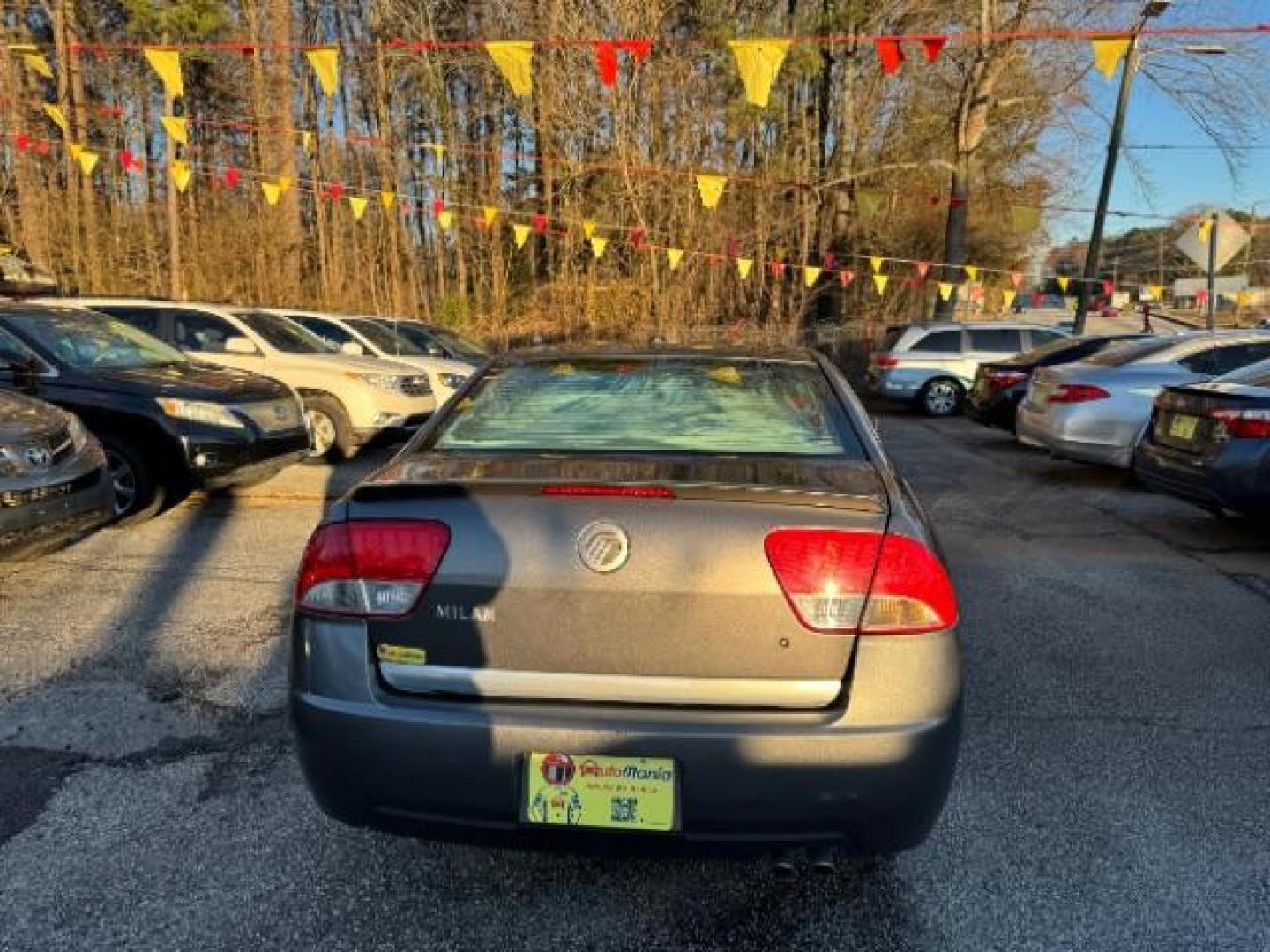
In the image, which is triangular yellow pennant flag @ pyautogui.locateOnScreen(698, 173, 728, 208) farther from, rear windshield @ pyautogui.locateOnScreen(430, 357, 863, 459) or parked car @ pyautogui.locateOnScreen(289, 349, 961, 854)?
parked car @ pyautogui.locateOnScreen(289, 349, 961, 854)

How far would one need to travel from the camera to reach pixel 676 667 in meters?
2.08

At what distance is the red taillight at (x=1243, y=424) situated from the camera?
564 cm

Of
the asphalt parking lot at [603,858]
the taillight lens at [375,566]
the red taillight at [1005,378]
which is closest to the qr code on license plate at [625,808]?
the asphalt parking lot at [603,858]

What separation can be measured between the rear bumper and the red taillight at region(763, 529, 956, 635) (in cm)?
9

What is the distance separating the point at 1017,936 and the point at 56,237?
2735 cm

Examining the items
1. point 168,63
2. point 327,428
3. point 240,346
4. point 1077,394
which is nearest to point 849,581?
point 1077,394

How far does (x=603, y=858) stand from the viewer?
7.61 feet

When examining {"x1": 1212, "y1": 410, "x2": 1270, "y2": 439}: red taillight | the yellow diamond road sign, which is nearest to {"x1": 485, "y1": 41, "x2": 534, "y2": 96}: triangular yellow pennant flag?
{"x1": 1212, "y1": 410, "x2": 1270, "y2": 439}: red taillight

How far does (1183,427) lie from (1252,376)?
0.54 meters

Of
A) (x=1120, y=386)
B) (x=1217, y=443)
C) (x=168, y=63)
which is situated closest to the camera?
(x=1217, y=443)

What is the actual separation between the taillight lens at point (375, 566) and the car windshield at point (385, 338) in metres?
9.55

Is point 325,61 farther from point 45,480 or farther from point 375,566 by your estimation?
point 375,566

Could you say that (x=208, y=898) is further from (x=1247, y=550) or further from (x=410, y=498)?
(x=1247, y=550)

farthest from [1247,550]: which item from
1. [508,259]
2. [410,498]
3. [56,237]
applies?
[56,237]
